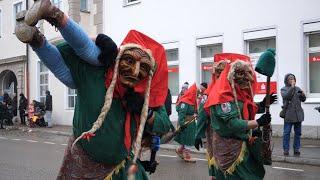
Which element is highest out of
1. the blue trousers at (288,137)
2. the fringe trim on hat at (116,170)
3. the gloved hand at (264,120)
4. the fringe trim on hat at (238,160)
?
the gloved hand at (264,120)

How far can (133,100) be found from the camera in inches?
129

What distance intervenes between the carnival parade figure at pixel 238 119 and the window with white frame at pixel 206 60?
38.8ft

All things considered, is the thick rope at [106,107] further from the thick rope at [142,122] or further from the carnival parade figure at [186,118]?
the carnival parade figure at [186,118]

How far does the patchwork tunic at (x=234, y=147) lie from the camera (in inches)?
181

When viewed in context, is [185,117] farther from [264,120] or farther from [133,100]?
[133,100]

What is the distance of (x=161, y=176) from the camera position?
29.3ft

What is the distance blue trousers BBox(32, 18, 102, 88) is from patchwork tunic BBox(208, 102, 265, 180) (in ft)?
5.81

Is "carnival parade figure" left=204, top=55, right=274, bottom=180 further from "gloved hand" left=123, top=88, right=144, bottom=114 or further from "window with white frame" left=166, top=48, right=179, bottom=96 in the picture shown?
"window with white frame" left=166, top=48, right=179, bottom=96

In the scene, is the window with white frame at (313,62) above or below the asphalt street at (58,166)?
above

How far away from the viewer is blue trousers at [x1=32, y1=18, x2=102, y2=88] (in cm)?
281

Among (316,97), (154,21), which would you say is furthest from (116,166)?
(154,21)

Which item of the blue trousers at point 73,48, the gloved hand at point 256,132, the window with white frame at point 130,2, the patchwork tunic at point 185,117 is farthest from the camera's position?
the window with white frame at point 130,2

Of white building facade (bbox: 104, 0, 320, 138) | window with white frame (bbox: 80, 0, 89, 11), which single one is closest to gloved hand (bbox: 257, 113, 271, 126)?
white building facade (bbox: 104, 0, 320, 138)

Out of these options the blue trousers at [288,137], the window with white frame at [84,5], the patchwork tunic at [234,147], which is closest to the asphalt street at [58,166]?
the blue trousers at [288,137]
